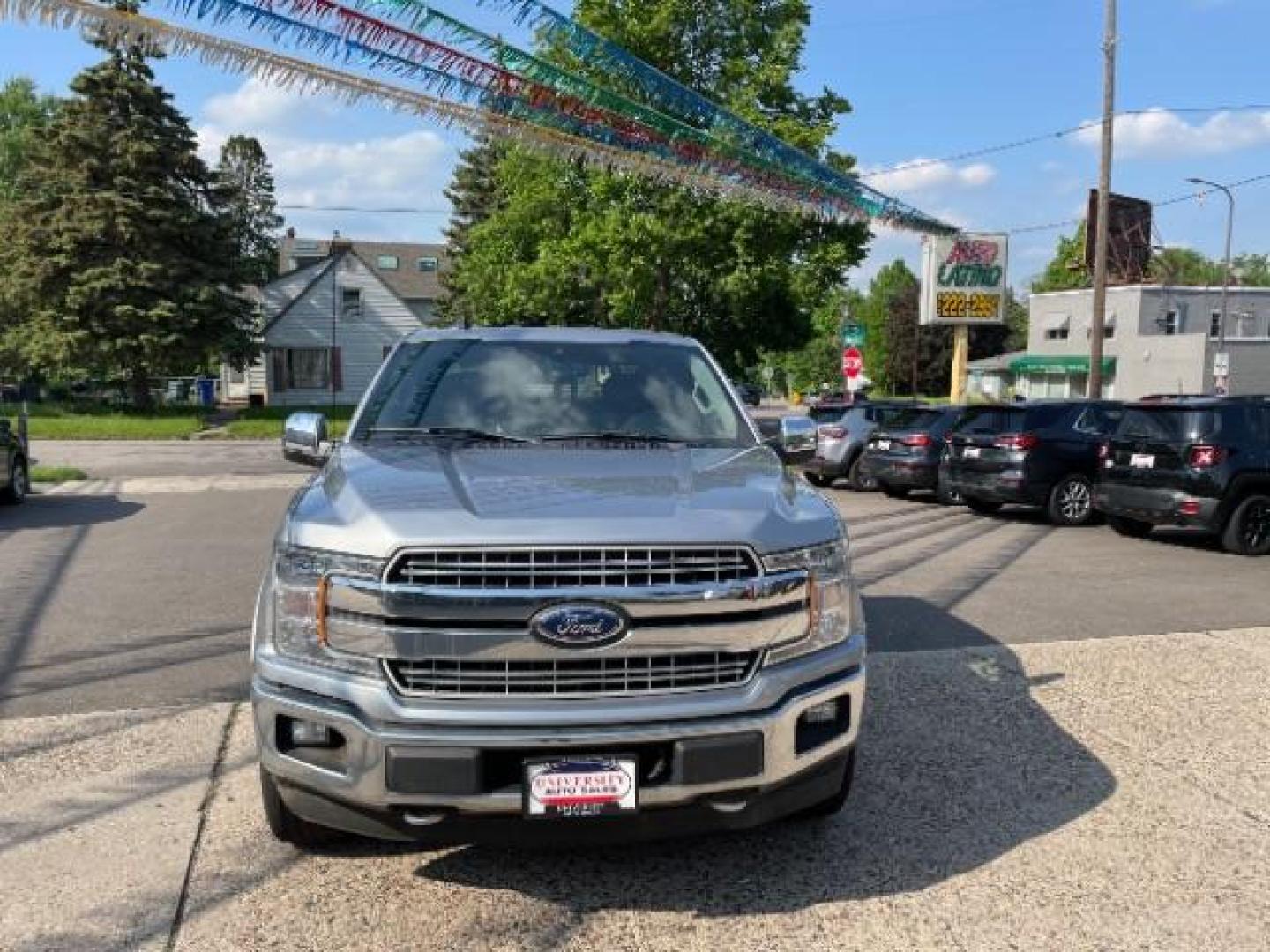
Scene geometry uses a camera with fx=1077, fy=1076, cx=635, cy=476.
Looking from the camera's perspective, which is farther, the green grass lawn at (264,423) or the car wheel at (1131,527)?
the green grass lawn at (264,423)

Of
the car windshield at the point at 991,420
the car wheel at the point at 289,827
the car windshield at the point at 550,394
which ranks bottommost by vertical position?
the car wheel at the point at 289,827

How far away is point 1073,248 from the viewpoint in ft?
276

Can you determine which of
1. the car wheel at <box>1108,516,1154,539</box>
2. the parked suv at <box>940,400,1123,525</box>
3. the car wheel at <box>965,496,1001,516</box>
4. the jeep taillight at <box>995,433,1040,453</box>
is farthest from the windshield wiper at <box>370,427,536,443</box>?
the car wheel at <box>965,496,1001,516</box>

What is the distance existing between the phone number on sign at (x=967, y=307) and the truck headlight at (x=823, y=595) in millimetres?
23064

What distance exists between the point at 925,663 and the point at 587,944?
360cm

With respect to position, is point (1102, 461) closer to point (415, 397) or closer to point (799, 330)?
point (415, 397)

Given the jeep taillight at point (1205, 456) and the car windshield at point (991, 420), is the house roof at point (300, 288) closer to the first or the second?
the car windshield at point (991, 420)

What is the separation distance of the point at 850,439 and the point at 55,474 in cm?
1320

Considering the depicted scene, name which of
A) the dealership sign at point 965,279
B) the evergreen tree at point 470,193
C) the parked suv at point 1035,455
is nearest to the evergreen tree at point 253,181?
the evergreen tree at point 470,193

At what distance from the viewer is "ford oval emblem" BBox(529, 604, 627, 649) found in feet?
9.93

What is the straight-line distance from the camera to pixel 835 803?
12.7ft

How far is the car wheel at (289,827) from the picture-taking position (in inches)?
141

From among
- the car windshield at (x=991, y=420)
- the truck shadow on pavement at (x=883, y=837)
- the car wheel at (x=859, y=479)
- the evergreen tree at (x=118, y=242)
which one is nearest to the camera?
the truck shadow on pavement at (x=883, y=837)

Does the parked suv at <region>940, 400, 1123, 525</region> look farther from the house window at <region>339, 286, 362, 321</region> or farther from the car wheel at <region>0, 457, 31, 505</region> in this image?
the house window at <region>339, 286, 362, 321</region>
